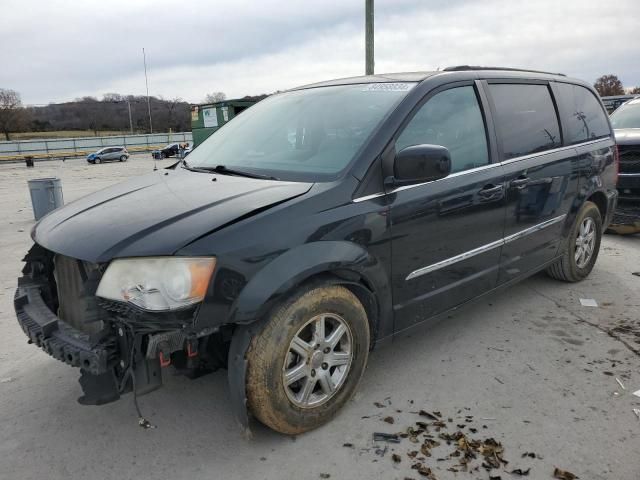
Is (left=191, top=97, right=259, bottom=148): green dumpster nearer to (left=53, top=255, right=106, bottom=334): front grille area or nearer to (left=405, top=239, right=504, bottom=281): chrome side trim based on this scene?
(left=405, top=239, right=504, bottom=281): chrome side trim

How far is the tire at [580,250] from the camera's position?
4570 mm

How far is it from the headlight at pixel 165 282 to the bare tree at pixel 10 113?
3234 inches

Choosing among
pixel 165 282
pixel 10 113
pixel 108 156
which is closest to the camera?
pixel 165 282

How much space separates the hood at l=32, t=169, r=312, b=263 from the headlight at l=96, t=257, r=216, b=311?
0.19 feet

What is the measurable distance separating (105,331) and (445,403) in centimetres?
187

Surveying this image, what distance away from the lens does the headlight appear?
7.14ft

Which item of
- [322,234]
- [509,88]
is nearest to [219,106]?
[509,88]

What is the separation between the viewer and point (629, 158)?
21.7 feet

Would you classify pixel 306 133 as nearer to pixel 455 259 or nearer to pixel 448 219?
pixel 448 219

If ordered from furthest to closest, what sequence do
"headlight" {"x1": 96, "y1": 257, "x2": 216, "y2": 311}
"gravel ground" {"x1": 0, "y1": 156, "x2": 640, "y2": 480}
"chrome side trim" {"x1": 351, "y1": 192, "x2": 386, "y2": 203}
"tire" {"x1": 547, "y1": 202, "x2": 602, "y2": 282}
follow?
"tire" {"x1": 547, "y1": 202, "x2": 602, "y2": 282} < "chrome side trim" {"x1": 351, "y1": 192, "x2": 386, "y2": 203} < "gravel ground" {"x1": 0, "y1": 156, "x2": 640, "y2": 480} < "headlight" {"x1": 96, "y1": 257, "x2": 216, "y2": 311}

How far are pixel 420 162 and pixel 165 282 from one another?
4.67 feet


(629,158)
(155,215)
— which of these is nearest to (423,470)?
(155,215)

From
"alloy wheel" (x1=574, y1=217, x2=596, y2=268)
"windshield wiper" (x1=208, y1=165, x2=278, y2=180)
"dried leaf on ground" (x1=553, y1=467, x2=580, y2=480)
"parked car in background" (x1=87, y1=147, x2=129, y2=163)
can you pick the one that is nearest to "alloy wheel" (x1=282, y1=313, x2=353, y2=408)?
"windshield wiper" (x1=208, y1=165, x2=278, y2=180)

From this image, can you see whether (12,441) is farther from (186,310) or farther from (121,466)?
(186,310)
